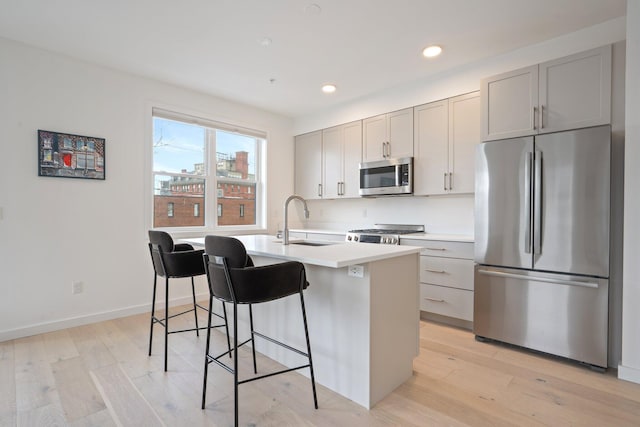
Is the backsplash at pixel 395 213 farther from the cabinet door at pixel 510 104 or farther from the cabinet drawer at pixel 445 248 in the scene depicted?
the cabinet door at pixel 510 104

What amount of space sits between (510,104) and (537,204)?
88 centimetres

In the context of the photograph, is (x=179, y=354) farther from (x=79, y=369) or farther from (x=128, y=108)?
(x=128, y=108)

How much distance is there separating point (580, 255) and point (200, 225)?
3819 millimetres

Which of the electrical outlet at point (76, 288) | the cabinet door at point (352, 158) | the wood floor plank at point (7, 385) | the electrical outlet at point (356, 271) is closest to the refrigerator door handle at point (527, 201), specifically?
the electrical outlet at point (356, 271)

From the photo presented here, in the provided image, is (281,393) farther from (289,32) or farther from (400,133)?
(400,133)

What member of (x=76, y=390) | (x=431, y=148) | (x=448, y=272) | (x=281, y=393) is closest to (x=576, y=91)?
(x=431, y=148)

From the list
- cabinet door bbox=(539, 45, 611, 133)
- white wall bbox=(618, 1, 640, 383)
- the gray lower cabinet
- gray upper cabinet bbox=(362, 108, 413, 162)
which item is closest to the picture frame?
gray upper cabinet bbox=(362, 108, 413, 162)

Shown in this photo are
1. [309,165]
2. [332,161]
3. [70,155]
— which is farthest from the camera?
[309,165]

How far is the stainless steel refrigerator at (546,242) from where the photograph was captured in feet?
7.45

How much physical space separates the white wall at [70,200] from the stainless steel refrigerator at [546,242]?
3.35 metres

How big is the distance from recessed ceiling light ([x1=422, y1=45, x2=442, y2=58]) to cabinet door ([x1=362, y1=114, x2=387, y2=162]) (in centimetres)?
99

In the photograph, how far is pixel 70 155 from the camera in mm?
3074

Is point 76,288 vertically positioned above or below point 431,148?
below

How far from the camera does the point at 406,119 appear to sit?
3.76m
